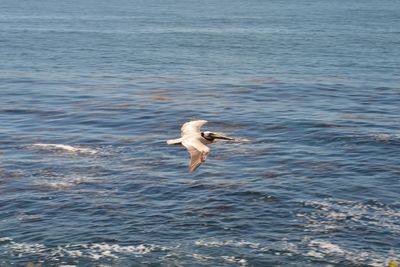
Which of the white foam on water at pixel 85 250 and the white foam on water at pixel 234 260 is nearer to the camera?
Answer: the white foam on water at pixel 234 260

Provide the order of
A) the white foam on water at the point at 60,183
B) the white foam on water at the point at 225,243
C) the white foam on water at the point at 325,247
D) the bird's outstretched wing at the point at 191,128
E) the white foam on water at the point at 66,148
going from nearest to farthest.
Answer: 1. the bird's outstretched wing at the point at 191,128
2. the white foam on water at the point at 325,247
3. the white foam on water at the point at 225,243
4. the white foam on water at the point at 60,183
5. the white foam on water at the point at 66,148

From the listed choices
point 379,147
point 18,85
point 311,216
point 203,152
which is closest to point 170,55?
point 18,85

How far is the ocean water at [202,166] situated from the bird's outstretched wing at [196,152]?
15160mm

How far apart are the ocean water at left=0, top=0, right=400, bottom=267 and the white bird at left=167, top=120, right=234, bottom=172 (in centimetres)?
1251

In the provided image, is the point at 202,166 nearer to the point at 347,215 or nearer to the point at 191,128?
the point at 347,215

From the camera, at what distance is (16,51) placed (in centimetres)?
16662

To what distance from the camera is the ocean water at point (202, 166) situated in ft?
198

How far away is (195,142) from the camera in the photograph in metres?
44.5

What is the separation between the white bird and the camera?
40.9m

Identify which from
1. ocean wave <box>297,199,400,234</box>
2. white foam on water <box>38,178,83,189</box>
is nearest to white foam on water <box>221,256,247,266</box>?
ocean wave <box>297,199,400,234</box>

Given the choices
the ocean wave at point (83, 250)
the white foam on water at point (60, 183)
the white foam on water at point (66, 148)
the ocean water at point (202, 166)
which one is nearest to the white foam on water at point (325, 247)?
the ocean water at point (202, 166)

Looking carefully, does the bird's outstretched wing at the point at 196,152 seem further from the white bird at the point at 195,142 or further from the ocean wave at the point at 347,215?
the ocean wave at the point at 347,215

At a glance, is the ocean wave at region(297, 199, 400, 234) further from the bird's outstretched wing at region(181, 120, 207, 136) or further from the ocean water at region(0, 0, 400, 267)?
the bird's outstretched wing at region(181, 120, 207, 136)

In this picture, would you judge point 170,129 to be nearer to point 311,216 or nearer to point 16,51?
point 311,216
